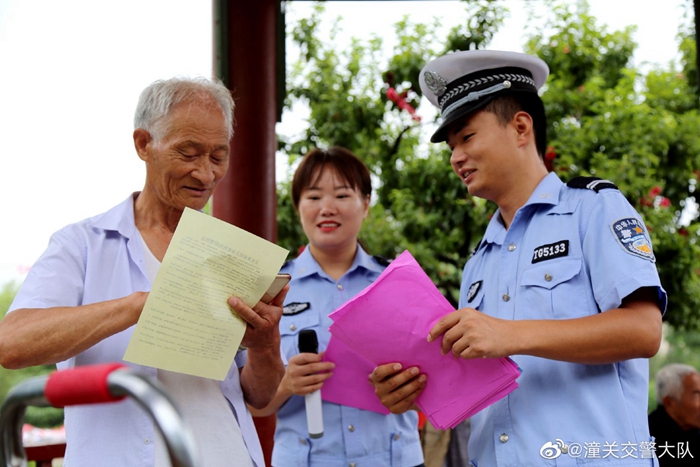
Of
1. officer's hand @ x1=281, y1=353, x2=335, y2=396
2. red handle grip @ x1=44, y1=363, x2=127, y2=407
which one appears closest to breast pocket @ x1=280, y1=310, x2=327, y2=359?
officer's hand @ x1=281, y1=353, x2=335, y2=396

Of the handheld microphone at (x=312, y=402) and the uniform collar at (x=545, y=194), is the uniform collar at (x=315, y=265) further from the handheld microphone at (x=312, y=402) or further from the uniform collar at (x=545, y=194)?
the uniform collar at (x=545, y=194)

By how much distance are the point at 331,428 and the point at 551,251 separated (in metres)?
1.13

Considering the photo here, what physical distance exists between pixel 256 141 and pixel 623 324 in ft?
7.12

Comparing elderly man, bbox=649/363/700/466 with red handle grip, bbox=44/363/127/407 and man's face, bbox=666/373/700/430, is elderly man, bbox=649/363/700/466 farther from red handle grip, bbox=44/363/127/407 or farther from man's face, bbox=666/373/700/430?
red handle grip, bbox=44/363/127/407

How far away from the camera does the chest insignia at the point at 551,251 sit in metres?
1.72

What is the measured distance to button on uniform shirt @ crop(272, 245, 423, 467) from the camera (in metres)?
2.44

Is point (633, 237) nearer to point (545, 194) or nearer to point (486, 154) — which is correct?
point (545, 194)

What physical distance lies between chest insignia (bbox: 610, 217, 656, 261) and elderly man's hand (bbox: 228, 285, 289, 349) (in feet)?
2.67

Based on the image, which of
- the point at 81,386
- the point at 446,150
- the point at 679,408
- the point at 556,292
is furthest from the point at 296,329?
the point at 679,408

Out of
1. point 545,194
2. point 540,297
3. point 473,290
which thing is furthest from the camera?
point 473,290

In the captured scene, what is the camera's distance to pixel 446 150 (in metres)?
4.81

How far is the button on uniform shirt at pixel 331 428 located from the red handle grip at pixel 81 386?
176 centimetres

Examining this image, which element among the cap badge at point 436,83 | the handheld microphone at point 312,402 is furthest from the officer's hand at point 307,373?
the cap badge at point 436,83

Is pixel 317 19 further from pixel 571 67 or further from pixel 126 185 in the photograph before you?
pixel 126 185
